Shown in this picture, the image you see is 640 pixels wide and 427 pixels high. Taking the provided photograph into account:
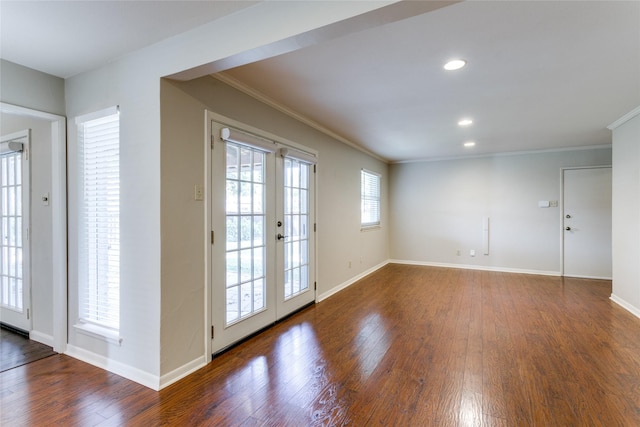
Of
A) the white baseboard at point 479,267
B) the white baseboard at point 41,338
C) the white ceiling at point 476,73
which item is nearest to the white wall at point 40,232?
the white baseboard at point 41,338

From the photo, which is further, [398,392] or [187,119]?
[187,119]

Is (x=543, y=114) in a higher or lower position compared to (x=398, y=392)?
higher

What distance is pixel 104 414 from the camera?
6.08 feet

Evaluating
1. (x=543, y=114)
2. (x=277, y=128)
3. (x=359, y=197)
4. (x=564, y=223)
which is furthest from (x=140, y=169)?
(x=564, y=223)

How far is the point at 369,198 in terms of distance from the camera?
19.5 ft

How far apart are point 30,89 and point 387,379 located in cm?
362

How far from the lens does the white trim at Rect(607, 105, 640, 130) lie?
3.38 m

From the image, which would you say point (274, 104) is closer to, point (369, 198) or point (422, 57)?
point (422, 57)

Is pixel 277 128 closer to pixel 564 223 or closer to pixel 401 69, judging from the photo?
pixel 401 69

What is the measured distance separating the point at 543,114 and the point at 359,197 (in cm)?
278

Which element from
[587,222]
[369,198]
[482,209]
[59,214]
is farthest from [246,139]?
[587,222]

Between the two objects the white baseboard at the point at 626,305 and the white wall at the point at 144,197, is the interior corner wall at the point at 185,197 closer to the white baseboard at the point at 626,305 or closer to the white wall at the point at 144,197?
the white wall at the point at 144,197

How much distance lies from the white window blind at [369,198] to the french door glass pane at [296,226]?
6.26 ft

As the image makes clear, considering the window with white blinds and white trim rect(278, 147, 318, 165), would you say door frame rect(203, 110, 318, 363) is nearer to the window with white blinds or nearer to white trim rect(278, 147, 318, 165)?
the window with white blinds
